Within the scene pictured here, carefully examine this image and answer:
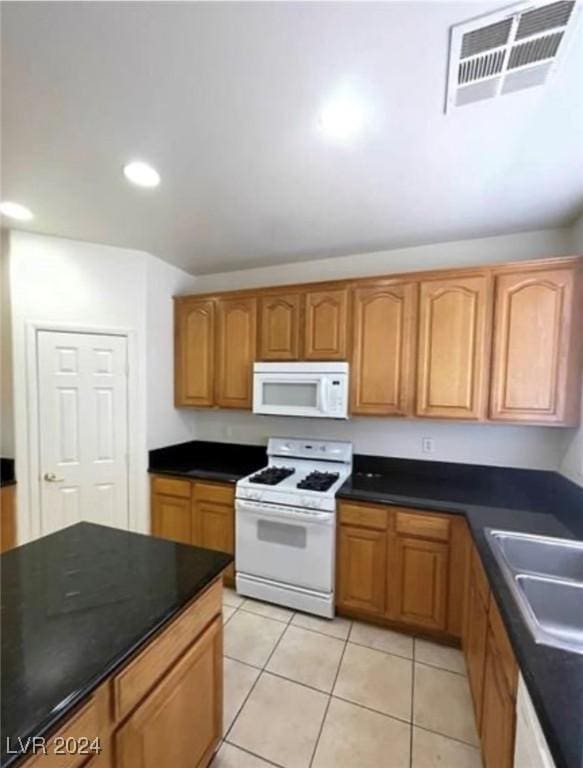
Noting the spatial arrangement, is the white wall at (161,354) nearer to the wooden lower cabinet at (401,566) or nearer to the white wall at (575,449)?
the wooden lower cabinet at (401,566)

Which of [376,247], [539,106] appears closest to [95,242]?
[376,247]

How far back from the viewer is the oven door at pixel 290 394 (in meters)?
2.70

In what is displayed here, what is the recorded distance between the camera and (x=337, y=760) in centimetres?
157

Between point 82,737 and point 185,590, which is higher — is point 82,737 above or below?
below

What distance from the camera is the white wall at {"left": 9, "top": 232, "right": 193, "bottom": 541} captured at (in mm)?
2598

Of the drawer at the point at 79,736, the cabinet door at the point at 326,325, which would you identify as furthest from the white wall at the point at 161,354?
the drawer at the point at 79,736

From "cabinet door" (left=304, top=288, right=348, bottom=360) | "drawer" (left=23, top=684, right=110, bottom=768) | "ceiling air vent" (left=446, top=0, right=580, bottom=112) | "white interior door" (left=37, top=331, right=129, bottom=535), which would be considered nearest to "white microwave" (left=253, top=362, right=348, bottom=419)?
"cabinet door" (left=304, top=288, right=348, bottom=360)

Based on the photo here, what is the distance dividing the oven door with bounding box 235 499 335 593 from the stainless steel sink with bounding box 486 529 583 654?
105 centimetres

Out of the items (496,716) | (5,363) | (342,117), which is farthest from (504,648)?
(5,363)

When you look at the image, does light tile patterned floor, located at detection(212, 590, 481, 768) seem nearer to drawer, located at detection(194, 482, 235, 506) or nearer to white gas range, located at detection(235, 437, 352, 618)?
white gas range, located at detection(235, 437, 352, 618)

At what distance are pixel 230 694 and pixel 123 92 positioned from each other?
9.04 feet

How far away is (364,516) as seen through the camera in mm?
2389

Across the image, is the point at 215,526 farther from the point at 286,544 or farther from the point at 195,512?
the point at 286,544

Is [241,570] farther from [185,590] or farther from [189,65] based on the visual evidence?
[189,65]
